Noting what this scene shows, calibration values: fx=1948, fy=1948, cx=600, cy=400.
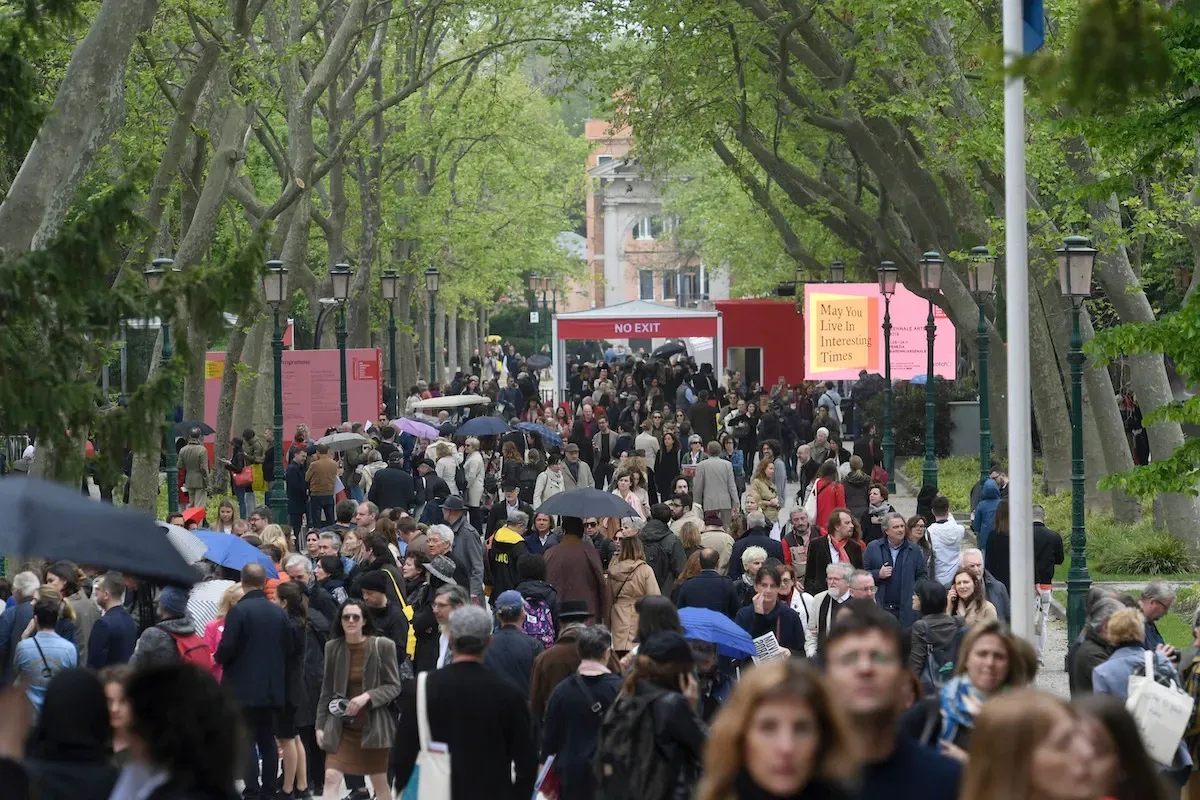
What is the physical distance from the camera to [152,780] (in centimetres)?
568

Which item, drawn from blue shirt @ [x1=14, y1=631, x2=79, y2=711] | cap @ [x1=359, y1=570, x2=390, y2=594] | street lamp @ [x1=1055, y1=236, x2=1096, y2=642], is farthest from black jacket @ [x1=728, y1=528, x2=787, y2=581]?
blue shirt @ [x1=14, y1=631, x2=79, y2=711]

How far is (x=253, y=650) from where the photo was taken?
11.6 m

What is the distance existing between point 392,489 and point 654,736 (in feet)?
48.9

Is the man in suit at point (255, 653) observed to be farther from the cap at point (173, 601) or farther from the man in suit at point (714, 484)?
the man in suit at point (714, 484)

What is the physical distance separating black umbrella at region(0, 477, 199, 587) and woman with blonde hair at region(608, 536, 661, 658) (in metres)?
7.27

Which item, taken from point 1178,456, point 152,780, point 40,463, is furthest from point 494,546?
point 152,780

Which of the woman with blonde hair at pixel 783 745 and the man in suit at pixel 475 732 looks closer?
the woman with blonde hair at pixel 783 745

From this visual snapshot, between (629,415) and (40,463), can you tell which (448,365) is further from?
(40,463)

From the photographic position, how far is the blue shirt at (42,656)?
34.4 ft

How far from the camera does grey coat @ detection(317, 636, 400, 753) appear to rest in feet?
36.8

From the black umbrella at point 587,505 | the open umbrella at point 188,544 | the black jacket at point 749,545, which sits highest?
the black umbrella at point 587,505

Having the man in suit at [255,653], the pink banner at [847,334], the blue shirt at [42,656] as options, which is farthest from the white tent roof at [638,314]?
the blue shirt at [42,656]

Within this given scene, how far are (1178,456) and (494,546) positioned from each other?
568 cm

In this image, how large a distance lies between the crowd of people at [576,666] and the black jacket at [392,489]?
0.04 m
